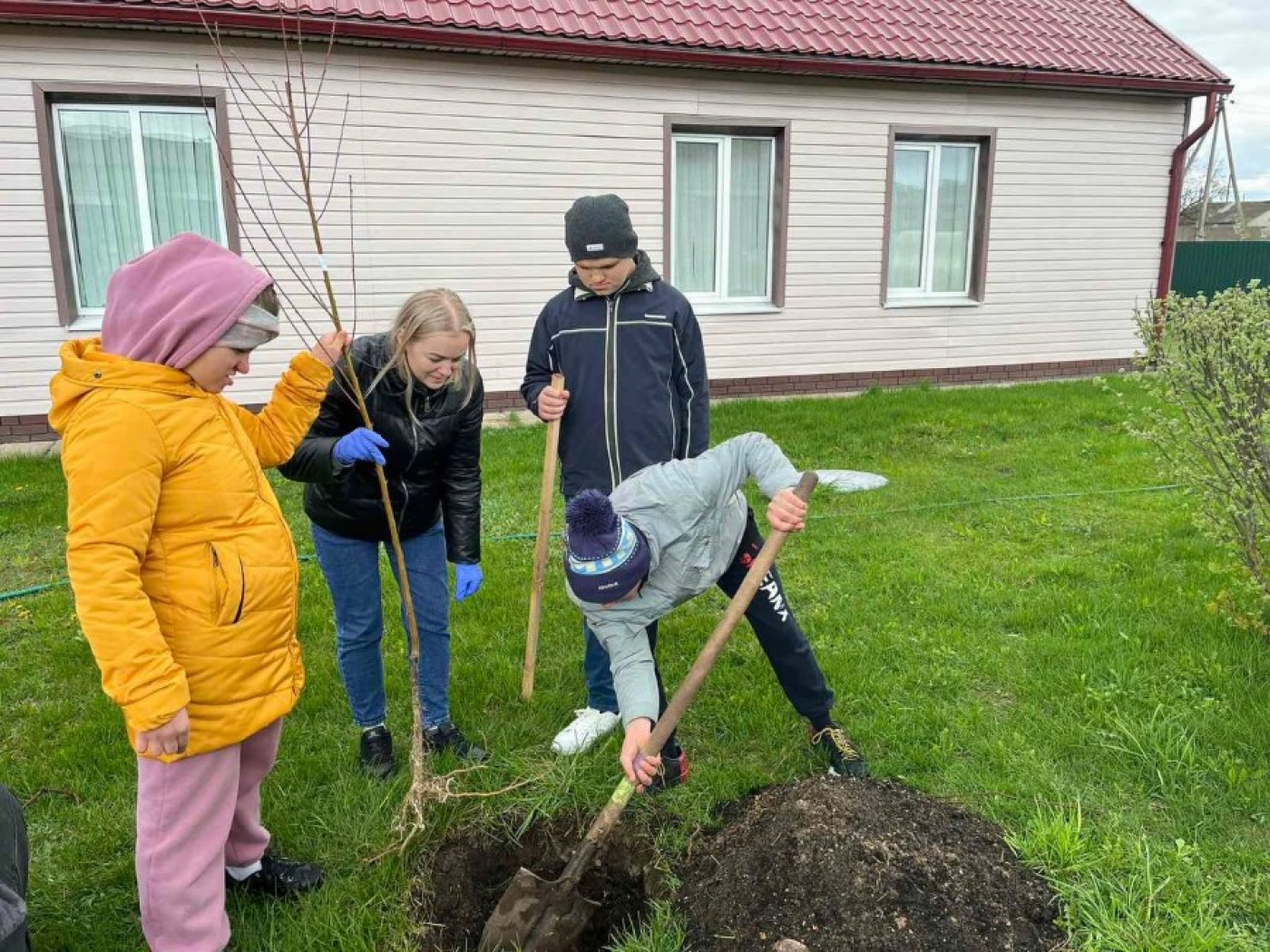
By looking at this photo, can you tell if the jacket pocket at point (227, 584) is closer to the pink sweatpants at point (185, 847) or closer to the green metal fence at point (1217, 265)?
the pink sweatpants at point (185, 847)

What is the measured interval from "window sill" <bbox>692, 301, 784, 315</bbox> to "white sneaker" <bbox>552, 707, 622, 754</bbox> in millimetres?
6455

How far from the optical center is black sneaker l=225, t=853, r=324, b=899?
267cm

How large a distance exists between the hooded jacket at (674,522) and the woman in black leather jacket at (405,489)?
0.66 meters

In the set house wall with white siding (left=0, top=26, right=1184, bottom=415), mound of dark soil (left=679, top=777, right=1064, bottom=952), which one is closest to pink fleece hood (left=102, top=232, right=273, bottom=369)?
mound of dark soil (left=679, top=777, right=1064, bottom=952)

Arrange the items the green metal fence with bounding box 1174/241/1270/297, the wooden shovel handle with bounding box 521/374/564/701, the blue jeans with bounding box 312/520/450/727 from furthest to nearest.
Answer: the green metal fence with bounding box 1174/241/1270/297 < the wooden shovel handle with bounding box 521/374/564/701 < the blue jeans with bounding box 312/520/450/727

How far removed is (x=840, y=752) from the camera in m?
3.17

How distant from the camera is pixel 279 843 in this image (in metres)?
2.91

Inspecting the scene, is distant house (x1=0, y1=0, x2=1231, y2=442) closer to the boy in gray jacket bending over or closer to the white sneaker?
the white sneaker

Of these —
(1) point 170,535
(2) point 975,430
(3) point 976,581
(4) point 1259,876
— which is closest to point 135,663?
(1) point 170,535

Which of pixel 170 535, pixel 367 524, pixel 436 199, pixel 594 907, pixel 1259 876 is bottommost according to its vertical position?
pixel 594 907

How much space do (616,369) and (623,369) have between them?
26mm

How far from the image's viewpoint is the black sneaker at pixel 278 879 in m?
2.67

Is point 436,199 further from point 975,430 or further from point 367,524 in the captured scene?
point 367,524

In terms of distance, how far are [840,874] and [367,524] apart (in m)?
1.77
